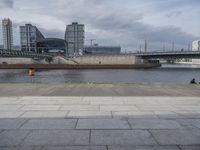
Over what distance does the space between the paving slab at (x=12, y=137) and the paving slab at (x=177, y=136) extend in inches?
115

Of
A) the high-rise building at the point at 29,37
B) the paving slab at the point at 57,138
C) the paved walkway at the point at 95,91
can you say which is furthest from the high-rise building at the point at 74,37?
the paving slab at the point at 57,138

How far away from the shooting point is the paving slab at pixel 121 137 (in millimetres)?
5161

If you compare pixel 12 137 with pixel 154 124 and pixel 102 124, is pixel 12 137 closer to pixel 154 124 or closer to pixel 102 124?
pixel 102 124

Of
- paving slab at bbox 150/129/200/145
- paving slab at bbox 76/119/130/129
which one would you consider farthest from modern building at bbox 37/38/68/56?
paving slab at bbox 150/129/200/145

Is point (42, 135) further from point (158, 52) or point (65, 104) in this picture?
point (158, 52)

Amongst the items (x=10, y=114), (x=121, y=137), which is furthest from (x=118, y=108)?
(x=10, y=114)

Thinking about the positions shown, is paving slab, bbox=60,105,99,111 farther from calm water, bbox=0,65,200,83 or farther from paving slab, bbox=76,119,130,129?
calm water, bbox=0,65,200,83

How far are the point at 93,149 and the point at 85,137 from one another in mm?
757

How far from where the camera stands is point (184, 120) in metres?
7.10

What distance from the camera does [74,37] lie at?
16650 centimetres

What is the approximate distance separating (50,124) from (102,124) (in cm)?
135

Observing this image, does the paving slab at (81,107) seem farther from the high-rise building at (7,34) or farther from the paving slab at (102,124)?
the high-rise building at (7,34)

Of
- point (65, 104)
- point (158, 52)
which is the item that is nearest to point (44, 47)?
point (158, 52)

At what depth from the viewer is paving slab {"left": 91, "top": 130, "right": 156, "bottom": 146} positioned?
16.9 feet
